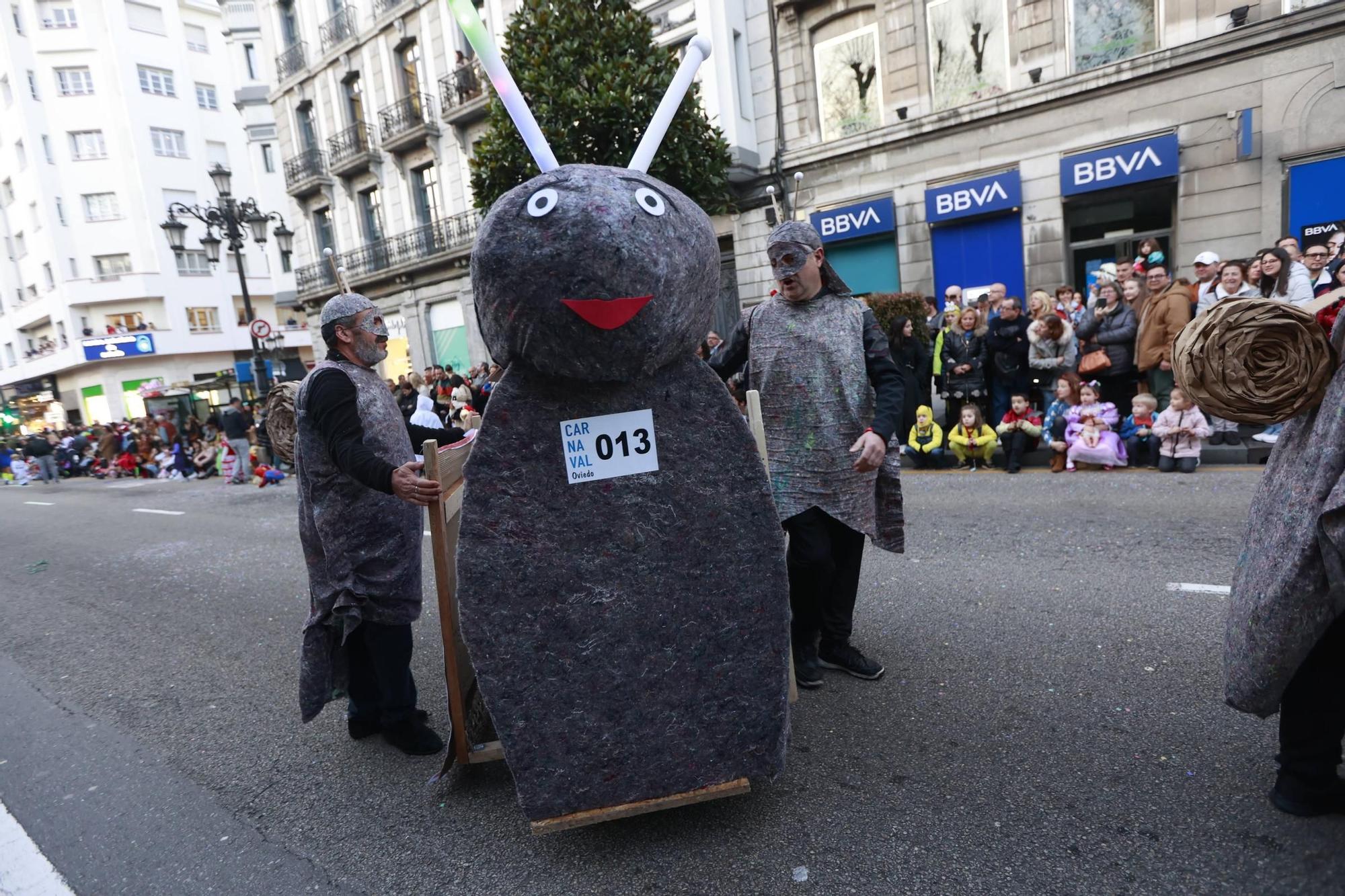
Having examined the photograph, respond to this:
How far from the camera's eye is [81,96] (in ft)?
111

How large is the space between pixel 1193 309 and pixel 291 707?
8317 mm

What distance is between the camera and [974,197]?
13062 millimetres

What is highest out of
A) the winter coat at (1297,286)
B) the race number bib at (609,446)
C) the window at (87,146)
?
the window at (87,146)

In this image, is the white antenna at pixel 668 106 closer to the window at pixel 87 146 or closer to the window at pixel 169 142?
the window at pixel 169 142

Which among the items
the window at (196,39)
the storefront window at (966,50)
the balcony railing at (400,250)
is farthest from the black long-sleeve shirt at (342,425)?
the window at (196,39)

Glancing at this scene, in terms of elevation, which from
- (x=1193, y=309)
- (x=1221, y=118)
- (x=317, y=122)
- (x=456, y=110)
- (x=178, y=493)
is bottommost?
(x=178, y=493)

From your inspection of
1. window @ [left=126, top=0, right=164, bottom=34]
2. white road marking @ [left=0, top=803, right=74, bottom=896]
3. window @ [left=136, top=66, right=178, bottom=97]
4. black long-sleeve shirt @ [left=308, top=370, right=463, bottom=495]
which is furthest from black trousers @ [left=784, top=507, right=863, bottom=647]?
window @ [left=126, top=0, right=164, bottom=34]

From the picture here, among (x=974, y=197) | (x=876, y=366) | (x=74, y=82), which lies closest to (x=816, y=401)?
(x=876, y=366)

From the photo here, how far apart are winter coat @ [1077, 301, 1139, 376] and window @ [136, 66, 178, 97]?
4096cm

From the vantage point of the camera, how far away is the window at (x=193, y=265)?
34.5 meters

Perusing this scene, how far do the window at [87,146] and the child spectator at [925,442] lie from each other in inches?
1548

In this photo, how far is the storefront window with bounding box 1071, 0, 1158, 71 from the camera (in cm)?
1136

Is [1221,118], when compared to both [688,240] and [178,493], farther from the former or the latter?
[178,493]

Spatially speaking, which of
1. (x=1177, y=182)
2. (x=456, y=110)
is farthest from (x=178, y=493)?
(x=1177, y=182)
